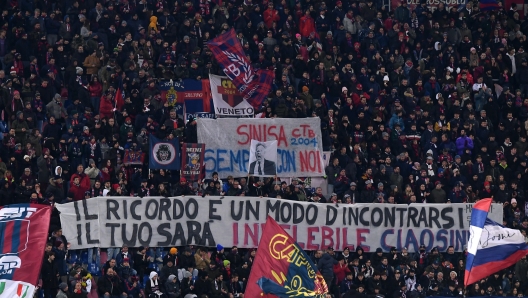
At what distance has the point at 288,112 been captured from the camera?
32656 mm

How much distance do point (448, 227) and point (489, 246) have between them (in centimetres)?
804

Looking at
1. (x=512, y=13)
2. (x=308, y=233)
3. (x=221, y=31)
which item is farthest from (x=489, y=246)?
(x=512, y=13)

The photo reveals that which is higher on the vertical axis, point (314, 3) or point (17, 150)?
point (314, 3)

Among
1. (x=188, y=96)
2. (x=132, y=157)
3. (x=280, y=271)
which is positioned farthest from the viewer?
(x=188, y=96)

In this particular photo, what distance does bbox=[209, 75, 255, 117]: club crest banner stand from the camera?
33.1m

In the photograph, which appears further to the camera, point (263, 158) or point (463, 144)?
point (463, 144)

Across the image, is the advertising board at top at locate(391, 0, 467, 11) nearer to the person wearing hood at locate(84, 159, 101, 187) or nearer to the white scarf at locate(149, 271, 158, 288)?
the person wearing hood at locate(84, 159, 101, 187)

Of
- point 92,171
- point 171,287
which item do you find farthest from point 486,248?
point 92,171

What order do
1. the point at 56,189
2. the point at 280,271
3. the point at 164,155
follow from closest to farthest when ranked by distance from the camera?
the point at 280,271 < the point at 56,189 < the point at 164,155

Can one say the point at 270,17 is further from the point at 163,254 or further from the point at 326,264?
the point at 326,264

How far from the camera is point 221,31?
34281 millimetres

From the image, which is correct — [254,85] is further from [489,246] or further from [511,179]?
[489,246]

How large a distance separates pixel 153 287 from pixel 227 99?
24.5ft

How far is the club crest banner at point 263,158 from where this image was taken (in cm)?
3139
